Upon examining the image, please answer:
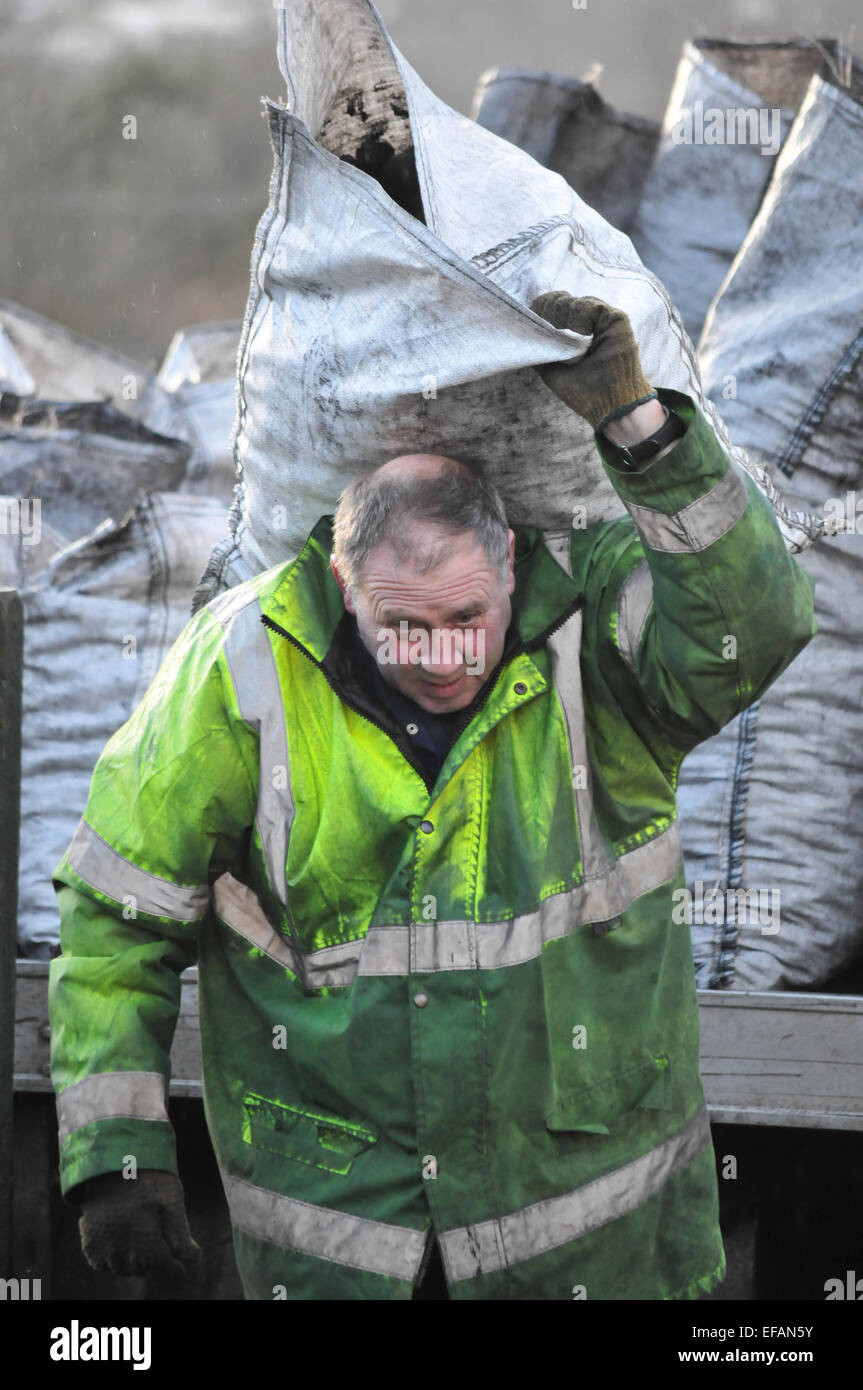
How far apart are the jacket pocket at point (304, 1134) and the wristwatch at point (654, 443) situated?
2.62 ft

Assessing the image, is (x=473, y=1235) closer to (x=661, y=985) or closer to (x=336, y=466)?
(x=661, y=985)

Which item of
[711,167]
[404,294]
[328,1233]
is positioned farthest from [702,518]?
[711,167]

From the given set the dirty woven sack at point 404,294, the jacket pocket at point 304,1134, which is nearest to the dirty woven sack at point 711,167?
the dirty woven sack at point 404,294

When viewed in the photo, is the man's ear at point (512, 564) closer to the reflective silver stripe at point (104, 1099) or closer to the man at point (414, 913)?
the man at point (414, 913)

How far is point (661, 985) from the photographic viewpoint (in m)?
1.75

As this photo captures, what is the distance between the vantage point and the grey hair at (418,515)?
64.1 inches

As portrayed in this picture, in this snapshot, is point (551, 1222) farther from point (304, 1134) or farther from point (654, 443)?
point (654, 443)

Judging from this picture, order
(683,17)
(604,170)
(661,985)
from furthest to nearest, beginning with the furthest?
(683,17) < (604,170) < (661,985)

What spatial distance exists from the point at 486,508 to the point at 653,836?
0.43 m

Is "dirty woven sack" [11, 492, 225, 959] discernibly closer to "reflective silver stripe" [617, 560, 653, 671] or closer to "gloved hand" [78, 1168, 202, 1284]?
"gloved hand" [78, 1168, 202, 1284]

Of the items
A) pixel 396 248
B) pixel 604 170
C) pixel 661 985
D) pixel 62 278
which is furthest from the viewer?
pixel 62 278

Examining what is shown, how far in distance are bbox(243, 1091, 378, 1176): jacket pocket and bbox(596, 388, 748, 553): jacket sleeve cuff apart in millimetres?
747

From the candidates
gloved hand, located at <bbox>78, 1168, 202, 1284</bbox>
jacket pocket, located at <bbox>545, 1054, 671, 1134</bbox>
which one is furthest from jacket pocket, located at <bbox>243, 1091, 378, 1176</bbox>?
jacket pocket, located at <bbox>545, 1054, 671, 1134</bbox>
